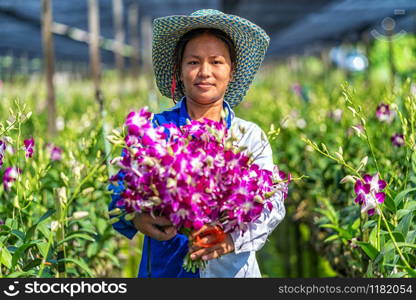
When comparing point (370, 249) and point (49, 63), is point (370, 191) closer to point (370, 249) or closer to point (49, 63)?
point (370, 249)

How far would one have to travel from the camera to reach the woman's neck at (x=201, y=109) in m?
1.67

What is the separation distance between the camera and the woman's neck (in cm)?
167

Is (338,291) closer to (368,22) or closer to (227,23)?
(227,23)

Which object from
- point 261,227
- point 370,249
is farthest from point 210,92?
point 370,249

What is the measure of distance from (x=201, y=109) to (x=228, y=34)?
21 centimetres

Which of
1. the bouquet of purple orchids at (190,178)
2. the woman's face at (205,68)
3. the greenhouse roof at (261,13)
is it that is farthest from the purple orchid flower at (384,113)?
the greenhouse roof at (261,13)

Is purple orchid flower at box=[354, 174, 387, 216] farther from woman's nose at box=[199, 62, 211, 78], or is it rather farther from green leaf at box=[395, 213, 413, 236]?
woman's nose at box=[199, 62, 211, 78]

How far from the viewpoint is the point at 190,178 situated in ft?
3.97

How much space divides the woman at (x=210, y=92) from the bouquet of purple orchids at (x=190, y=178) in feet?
0.30

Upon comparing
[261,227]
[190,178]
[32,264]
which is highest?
[190,178]

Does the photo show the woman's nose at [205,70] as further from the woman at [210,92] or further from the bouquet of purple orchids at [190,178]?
the bouquet of purple orchids at [190,178]

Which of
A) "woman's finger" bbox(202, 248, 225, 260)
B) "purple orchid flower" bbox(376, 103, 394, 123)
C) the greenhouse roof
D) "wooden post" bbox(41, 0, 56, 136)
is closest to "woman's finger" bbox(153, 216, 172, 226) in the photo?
"woman's finger" bbox(202, 248, 225, 260)

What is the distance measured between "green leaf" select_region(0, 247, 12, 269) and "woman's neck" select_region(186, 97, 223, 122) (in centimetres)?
60

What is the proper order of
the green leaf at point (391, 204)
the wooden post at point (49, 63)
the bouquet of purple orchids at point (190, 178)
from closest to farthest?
the bouquet of purple orchids at point (190, 178)
the green leaf at point (391, 204)
the wooden post at point (49, 63)
